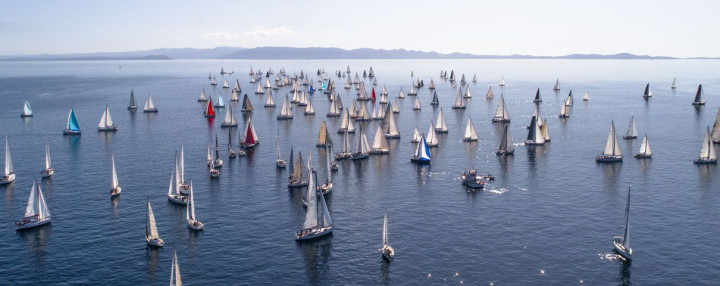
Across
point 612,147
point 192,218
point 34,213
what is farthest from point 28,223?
point 612,147

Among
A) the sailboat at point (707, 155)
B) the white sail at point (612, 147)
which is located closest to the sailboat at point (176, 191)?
the white sail at point (612, 147)

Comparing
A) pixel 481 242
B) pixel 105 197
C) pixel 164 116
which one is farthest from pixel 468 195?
pixel 164 116

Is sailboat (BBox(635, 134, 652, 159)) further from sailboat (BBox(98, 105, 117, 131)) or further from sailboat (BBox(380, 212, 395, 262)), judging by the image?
sailboat (BBox(98, 105, 117, 131))

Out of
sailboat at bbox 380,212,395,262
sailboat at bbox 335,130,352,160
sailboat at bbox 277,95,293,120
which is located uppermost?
sailboat at bbox 277,95,293,120

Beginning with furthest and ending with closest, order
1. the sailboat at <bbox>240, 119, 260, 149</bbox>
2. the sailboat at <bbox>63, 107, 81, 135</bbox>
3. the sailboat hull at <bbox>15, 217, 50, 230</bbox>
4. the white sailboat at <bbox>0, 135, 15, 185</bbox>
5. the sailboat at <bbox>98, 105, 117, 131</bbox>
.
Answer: the sailboat at <bbox>98, 105, 117, 131</bbox>
the sailboat at <bbox>63, 107, 81, 135</bbox>
the sailboat at <bbox>240, 119, 260, 149</bbox>
the white sailboat at <bbox>0, 135, 15, 185</bbox>
the sailboat hull at <bbox>15, 217, 50, 230</bbox>

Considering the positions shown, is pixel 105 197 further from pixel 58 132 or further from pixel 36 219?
pixel 58 132

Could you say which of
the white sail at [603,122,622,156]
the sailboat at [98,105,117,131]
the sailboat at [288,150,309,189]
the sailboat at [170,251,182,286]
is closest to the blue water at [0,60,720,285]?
the white sail at [603,122,622,156]
